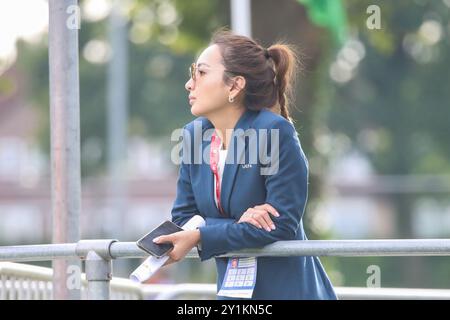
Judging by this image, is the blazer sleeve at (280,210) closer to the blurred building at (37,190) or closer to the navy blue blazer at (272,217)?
the navy blue blazer at (272,217)

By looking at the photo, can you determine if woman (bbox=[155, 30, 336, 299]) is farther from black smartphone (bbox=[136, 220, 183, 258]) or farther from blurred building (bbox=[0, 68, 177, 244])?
blurred building (bbox=[0, 68, 177, 244])

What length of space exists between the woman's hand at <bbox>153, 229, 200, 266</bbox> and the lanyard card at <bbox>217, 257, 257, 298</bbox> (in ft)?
0.49

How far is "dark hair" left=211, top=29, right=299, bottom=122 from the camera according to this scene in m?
4.12

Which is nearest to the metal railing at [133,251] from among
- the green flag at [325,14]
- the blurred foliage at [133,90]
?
the green flag at [325,14]

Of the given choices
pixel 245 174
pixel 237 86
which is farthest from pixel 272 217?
pixel 237 86

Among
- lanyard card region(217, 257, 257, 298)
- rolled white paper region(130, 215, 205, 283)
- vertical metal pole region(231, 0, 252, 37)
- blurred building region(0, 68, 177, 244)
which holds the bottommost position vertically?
blurred building region(0, 68, 177, 244)

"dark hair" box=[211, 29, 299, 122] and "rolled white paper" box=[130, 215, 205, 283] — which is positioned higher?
"dark hair" box=[211, 29, 299, 122]

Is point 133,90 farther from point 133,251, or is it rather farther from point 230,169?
point 133,251

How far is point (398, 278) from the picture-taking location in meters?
42.7

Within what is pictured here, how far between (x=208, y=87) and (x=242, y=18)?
35.7 feet

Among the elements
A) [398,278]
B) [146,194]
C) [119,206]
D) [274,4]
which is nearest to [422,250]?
[274,4]

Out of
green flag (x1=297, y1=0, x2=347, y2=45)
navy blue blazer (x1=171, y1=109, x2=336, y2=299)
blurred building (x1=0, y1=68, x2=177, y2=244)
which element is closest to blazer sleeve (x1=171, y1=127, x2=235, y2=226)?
navy blue blazer (x1=171, y1=109, x2=336, y2=299)

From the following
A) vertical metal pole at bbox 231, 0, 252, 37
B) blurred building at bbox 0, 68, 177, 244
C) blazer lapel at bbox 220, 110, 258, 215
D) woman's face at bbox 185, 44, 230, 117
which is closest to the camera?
blazer lapel at bbox 220, 110, 258, 215

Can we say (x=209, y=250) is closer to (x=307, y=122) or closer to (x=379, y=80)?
(x=307, y=122)
